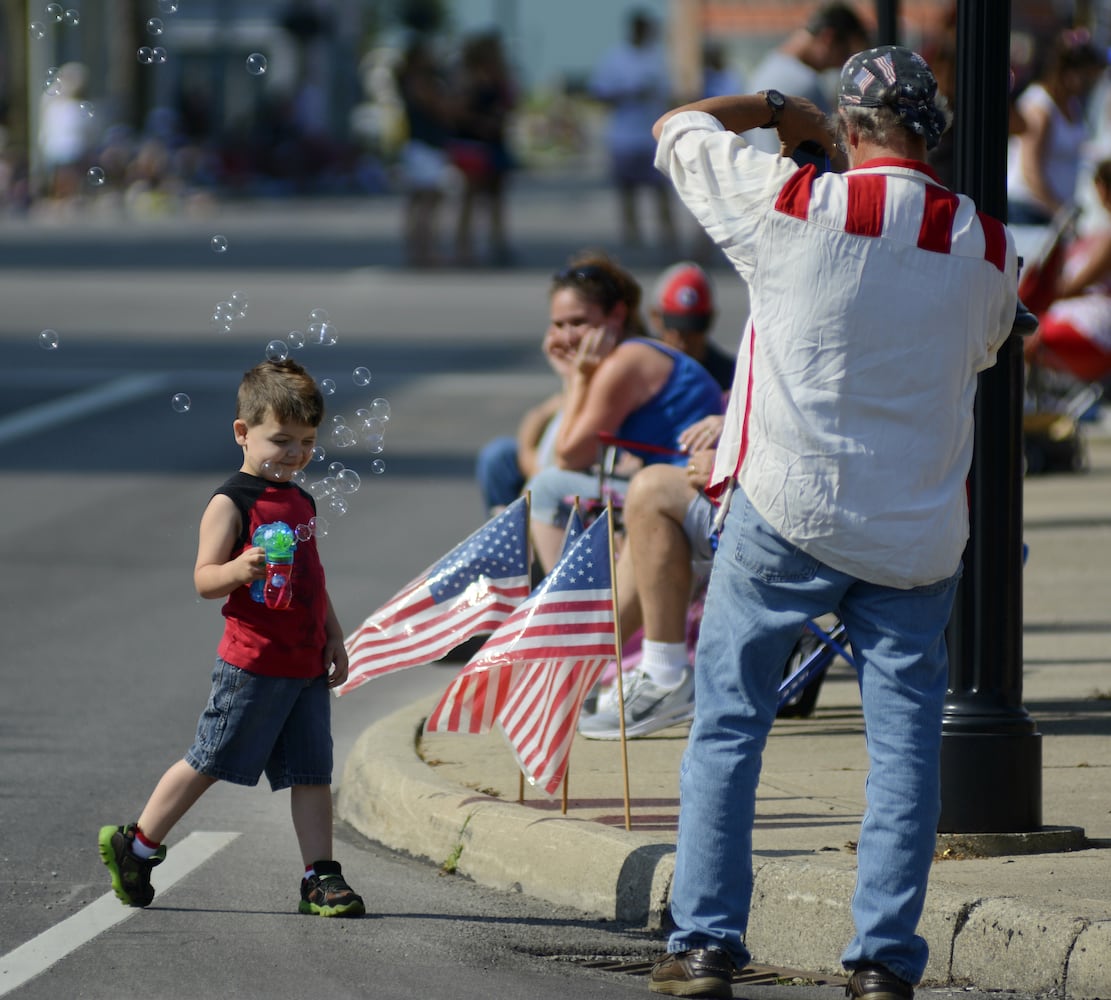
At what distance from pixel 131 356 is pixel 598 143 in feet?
288

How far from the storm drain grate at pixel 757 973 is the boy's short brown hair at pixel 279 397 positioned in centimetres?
138

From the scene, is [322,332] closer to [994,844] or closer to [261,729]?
[261,729]

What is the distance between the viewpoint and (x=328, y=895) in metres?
5.03

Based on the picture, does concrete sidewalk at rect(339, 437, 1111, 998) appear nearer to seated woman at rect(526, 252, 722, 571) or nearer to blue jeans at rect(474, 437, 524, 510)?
seated woman at rect(526, 252, 722, 571)

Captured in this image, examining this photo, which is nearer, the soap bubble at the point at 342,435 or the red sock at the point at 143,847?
the red sock at the point at 143,847

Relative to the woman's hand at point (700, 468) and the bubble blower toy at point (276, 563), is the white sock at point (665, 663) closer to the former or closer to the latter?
the woman's hand at point (700, 468)

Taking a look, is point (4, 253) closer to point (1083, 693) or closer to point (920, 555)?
point (1083, 693)

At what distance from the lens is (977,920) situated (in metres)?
4.57

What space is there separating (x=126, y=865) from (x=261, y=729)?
46 cm

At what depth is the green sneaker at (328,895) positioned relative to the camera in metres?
5.02

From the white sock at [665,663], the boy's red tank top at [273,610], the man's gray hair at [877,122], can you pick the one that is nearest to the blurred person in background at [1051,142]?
the white sock at [665,663]

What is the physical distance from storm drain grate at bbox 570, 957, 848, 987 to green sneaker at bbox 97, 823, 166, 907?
3.42ft

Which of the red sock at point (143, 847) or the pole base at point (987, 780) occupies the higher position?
the pole base at point (987, 780)

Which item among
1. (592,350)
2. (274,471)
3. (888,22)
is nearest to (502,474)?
(592,350)
